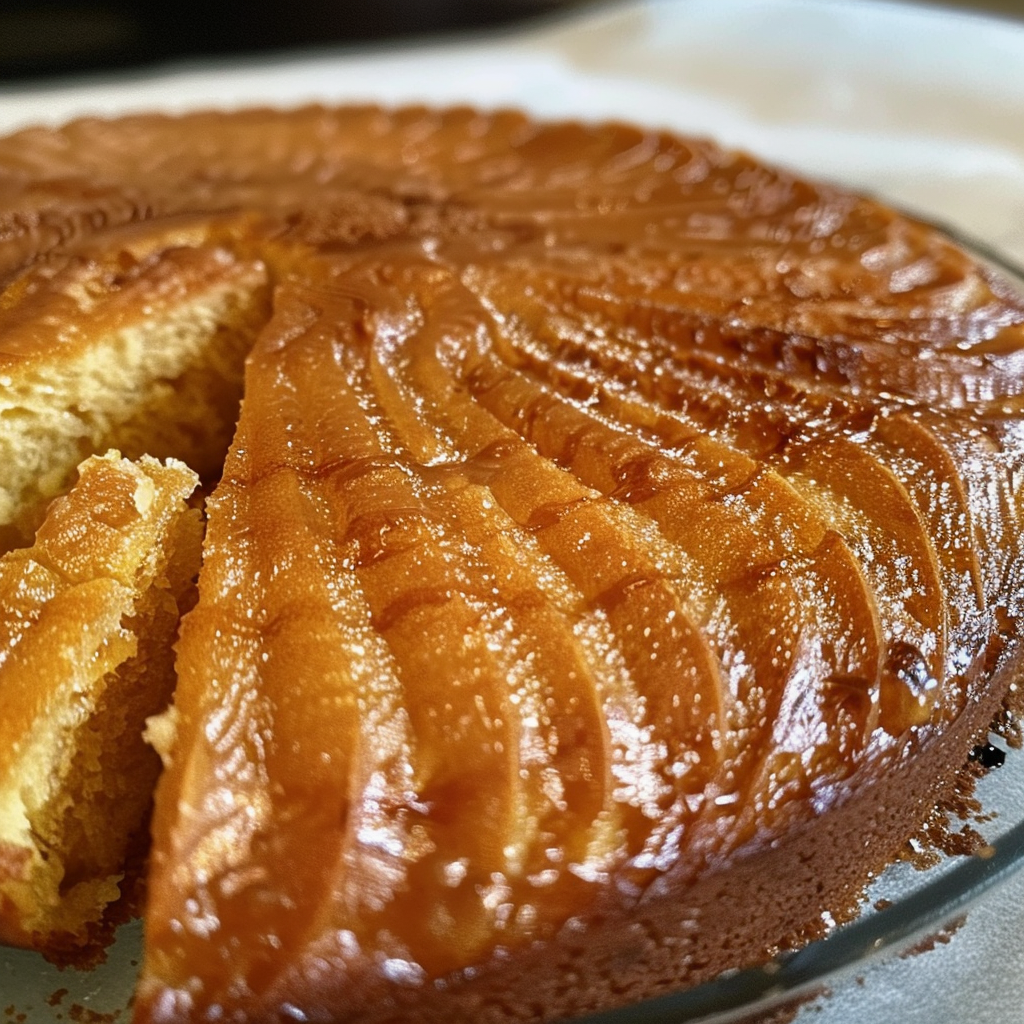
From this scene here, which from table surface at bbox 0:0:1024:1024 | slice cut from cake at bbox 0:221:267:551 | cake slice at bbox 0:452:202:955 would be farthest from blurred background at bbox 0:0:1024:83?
cake slice at bbox 0:452:202:955

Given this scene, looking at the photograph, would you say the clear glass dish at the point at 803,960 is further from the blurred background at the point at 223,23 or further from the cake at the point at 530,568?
the blurred background at the point at 223,23

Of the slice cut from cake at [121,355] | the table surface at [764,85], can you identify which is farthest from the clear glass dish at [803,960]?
the table surface at [764,85]

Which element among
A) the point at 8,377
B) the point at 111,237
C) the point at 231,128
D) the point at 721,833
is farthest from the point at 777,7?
the point at 721,833

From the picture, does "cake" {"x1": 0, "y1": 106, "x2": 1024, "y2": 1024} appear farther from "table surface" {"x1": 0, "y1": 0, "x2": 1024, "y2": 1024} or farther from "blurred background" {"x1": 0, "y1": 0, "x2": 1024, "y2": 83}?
"blurred background" {"x1": 0, "y1": 0, "x2": 1024, "y2": 83}

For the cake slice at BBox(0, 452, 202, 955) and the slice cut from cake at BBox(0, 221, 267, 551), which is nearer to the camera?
the cake slice at BBox(0, 452, 202, 955)

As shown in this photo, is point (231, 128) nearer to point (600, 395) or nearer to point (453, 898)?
point (600, 395)

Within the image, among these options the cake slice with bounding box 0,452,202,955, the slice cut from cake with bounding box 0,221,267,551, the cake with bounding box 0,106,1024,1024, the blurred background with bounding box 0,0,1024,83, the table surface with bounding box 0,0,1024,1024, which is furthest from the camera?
the blurred background with bounding box 0,0,1024,83

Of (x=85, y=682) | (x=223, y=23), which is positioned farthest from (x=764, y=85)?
(x=85, y=682)
